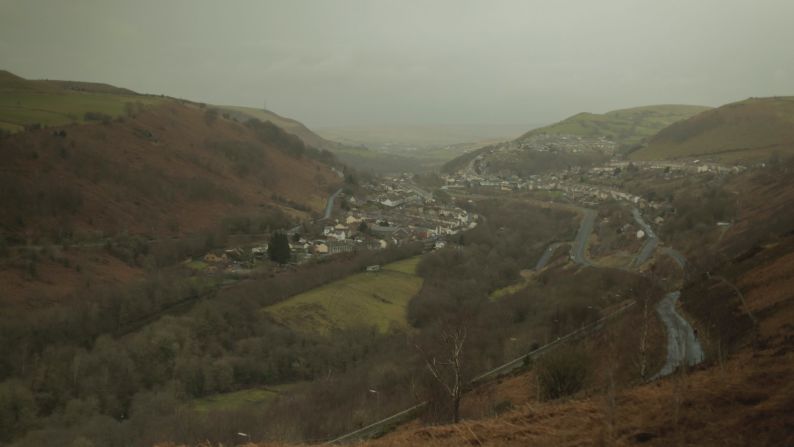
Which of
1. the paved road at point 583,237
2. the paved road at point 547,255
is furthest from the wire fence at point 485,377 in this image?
the paved road at point 547,255

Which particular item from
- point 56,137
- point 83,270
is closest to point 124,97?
point 56,137

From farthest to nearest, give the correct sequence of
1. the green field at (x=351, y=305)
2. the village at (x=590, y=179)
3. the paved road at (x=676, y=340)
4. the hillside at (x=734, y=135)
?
the hillside at (x=734, y=135), the village at (x=590, y=179), the green field at (x=351, y=305), the paved road at (x=676, y=340)

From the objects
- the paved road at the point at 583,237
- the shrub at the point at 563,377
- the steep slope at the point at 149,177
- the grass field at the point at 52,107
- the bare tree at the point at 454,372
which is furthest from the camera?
the grass field at the point at 52,107

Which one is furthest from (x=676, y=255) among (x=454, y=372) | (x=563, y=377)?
(x=563, y=377)


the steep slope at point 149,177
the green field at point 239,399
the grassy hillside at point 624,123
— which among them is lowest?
the green field at point 239,399

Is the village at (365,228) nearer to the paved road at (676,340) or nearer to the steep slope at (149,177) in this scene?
the steep slope at (149,177)

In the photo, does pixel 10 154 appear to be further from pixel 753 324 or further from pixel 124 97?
pixel 753 324
